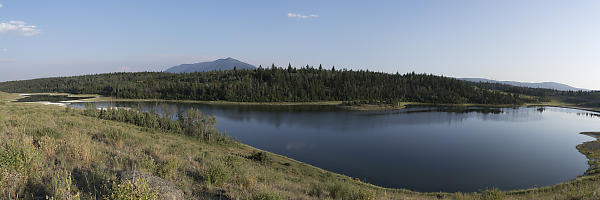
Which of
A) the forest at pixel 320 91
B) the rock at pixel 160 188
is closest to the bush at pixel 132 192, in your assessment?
the rock at pixel 160 188

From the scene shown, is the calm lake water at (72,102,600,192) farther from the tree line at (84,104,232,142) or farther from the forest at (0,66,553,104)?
the forest at (0,66,553,104)

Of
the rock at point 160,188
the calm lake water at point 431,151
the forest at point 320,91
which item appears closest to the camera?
the rock at point 160,188

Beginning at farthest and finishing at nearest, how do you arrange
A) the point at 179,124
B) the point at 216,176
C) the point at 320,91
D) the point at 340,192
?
the point at 320,91
the point at 179,124
the point at 340,192
the point at 216,176

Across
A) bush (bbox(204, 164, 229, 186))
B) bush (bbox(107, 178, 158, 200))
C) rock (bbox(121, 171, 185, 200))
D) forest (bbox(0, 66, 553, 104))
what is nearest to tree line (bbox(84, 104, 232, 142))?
bush (bbox(204, 164, 229, 186))

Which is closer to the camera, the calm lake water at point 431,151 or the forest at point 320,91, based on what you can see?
the calm lake water at point 431,151

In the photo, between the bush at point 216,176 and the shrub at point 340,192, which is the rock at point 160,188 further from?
the shrub at point 340,192

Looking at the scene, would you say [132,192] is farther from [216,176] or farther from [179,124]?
[179,124]

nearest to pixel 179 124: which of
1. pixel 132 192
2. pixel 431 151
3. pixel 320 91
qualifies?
pixel 431 151

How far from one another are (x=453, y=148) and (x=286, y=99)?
109511 millimetres

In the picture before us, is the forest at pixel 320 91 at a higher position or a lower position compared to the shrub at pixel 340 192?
higher

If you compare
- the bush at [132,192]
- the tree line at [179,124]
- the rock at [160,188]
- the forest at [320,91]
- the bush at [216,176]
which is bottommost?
the tree line at [179,124]

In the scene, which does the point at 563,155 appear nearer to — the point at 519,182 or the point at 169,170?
the point at 519,182

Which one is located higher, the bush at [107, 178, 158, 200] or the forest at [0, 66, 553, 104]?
the forest at [0, 66, 553, 104]

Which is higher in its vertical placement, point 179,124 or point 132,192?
point 132,192
